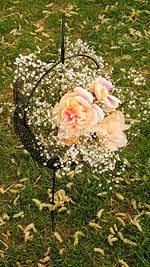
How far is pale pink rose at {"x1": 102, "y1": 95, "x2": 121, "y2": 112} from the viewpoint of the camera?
303 cm

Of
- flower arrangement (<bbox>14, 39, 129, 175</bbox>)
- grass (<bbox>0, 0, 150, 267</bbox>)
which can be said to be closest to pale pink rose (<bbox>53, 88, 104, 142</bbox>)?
flower arrangement (<bbox>14, 39, 129, 175</bbox>)

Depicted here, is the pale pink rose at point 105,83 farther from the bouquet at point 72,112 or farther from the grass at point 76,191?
the grass at point 76,191

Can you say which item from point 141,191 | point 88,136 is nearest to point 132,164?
point 141,191

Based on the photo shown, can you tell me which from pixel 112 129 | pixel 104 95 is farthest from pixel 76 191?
pixel 104 95

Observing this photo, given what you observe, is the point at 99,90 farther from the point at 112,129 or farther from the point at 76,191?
the point at 76,191

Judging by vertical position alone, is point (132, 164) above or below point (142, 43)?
below

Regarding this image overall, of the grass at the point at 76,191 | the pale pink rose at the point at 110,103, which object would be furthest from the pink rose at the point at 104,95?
the grass at the point at 76,191

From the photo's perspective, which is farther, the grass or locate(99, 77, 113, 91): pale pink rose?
the grass

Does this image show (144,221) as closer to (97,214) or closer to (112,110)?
(97,214)

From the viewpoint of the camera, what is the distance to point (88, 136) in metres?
3.09

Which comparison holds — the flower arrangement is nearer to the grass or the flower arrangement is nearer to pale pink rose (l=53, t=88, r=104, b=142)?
pale pink rose (l=53, t=88, r=104, b=142)

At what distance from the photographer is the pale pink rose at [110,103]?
303 cm

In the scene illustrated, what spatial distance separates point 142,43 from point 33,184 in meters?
1.86

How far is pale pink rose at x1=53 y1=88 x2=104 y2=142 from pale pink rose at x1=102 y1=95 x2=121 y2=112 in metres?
0.07
